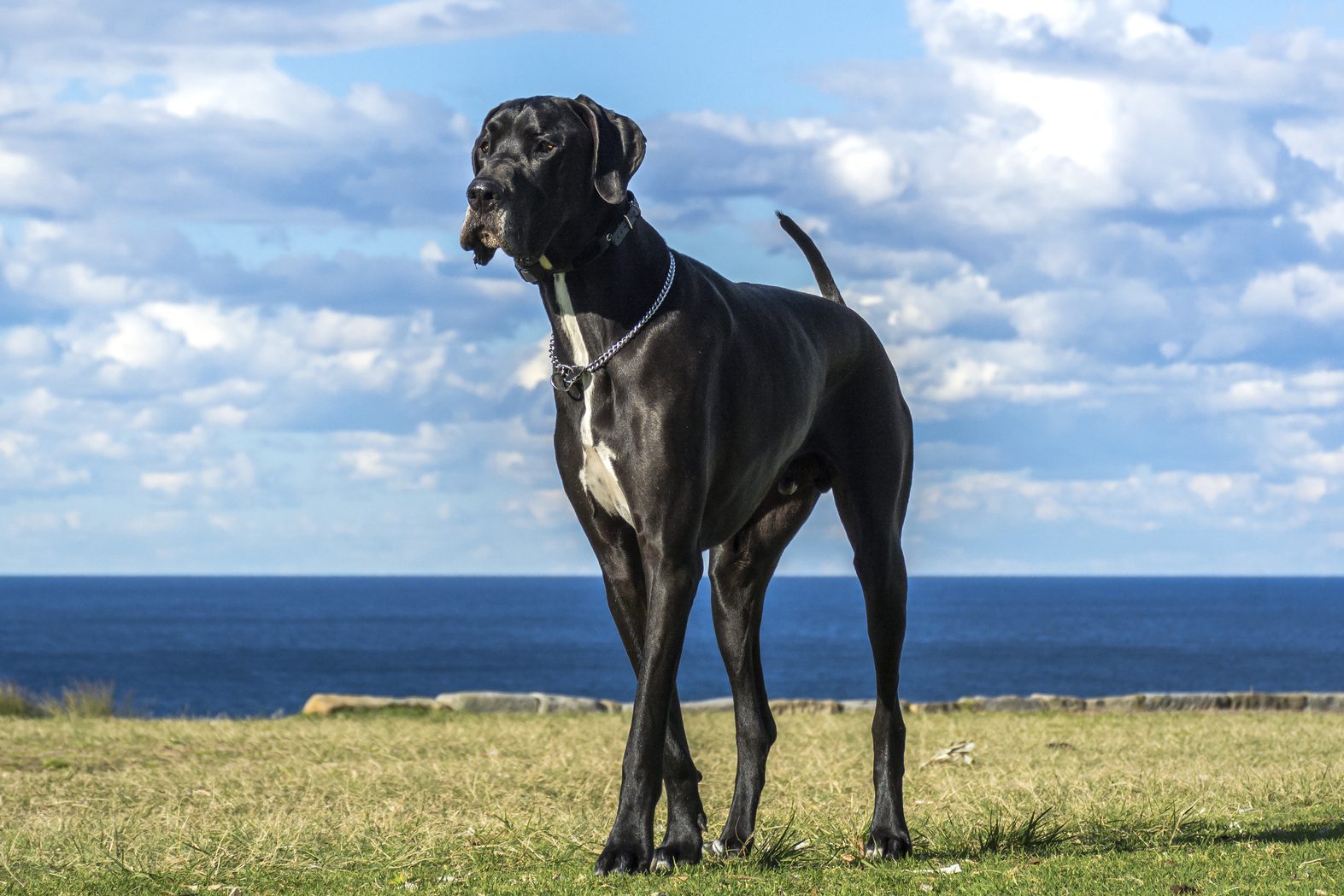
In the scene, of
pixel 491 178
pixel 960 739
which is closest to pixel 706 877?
pixel 491 178

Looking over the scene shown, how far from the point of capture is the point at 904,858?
5969mm

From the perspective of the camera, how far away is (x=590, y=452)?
18.1 ft

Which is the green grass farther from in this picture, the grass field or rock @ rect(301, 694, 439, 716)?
rock @ rect(301, 694, 439, 716)

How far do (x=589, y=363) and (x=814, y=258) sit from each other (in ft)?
7.23

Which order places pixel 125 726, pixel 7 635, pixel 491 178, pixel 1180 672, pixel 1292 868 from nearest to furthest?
pixel 491 178 → pixel 1292 868 → pixel 125 726 → pixel 1180 672 → pixel 7 635

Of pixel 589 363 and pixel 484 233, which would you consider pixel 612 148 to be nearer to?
pixel 484 233

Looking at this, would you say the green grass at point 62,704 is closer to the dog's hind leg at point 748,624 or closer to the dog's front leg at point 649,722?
the dog's hind leg at point 748,624

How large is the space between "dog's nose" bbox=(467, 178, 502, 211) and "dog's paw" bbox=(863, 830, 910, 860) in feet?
9.97

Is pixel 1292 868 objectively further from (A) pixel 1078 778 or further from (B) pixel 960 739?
(B) pixel 960 739

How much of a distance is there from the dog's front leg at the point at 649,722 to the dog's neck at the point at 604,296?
33.0 inches

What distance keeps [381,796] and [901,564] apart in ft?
13.0

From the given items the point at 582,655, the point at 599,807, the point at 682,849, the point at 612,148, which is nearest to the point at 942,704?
the point at 599,807

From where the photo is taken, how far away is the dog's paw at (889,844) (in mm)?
6062

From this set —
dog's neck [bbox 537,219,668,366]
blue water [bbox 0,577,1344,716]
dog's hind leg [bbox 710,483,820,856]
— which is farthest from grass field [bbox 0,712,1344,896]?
blue water [bbox 0,577,1344,716]
